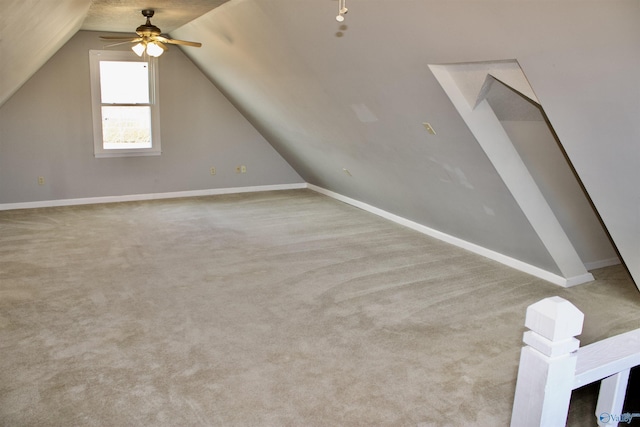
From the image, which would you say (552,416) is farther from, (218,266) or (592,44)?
(218,266)

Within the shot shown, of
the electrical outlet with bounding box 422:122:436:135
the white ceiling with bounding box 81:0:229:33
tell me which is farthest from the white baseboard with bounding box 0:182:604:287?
the white ceiling with bounding box 81:0:229:33

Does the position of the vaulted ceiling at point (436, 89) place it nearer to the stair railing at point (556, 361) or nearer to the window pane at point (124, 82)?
the window pane at point (124, 82)

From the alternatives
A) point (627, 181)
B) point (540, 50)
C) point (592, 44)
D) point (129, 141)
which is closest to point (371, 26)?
point (540, 50)

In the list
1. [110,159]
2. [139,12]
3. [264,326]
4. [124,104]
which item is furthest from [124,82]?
[264,326]

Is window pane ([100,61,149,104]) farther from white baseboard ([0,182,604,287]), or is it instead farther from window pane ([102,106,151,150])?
white baseboard ([0,182,604,287])

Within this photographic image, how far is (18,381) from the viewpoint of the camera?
262 cm

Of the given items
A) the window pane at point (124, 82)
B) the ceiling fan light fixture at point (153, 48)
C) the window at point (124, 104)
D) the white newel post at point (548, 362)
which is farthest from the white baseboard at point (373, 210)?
the white newel post at point (548, 362)

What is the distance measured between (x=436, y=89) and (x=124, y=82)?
4967 mm

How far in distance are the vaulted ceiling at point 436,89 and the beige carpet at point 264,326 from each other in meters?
0.59

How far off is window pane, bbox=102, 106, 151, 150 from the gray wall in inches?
7.4

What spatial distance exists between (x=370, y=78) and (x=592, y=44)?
72.5 inches

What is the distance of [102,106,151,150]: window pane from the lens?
684cm

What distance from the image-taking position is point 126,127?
22.9 ft

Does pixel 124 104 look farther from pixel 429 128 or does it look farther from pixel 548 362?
pixel 548 362
